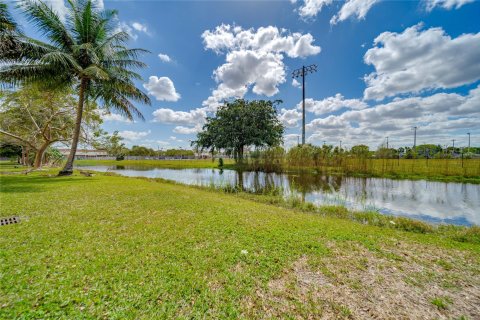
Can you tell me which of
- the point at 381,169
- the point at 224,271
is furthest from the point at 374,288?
the point at 381,169

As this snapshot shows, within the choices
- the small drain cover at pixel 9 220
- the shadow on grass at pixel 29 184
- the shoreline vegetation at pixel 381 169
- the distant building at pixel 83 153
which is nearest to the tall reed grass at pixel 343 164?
the shoreline vegetation at pixel 381 169

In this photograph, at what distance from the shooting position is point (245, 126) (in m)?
25.0

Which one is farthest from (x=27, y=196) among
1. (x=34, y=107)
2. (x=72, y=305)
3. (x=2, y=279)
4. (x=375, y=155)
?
(x=375, y=155)

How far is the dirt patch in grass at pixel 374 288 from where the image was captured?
7.22ft

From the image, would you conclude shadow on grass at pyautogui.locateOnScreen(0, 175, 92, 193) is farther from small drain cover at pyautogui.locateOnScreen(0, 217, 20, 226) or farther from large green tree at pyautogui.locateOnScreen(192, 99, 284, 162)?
large green tree at pyautogui.locateOnScreen(192, 99, 284, 162)

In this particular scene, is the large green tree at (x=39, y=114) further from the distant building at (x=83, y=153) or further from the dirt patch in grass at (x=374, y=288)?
the dirt patch in grass at (x=374, y=288)

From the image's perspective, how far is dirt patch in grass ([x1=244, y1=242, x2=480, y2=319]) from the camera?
2201mm

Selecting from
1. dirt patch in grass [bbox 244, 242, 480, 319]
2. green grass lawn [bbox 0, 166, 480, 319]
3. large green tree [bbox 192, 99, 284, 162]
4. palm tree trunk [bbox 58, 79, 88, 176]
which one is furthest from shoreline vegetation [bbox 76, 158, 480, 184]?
palm tree trunk [bbox 58, 79, 88, 176]

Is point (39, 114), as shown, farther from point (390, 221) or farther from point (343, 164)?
point (343, 164)

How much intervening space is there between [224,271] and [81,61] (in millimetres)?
15596

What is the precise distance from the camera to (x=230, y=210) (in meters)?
6.17

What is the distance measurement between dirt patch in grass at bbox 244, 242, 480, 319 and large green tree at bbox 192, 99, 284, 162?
21411 millimetres

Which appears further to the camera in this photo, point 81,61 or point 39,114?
point 39,114

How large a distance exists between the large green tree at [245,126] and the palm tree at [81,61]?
13.1m
